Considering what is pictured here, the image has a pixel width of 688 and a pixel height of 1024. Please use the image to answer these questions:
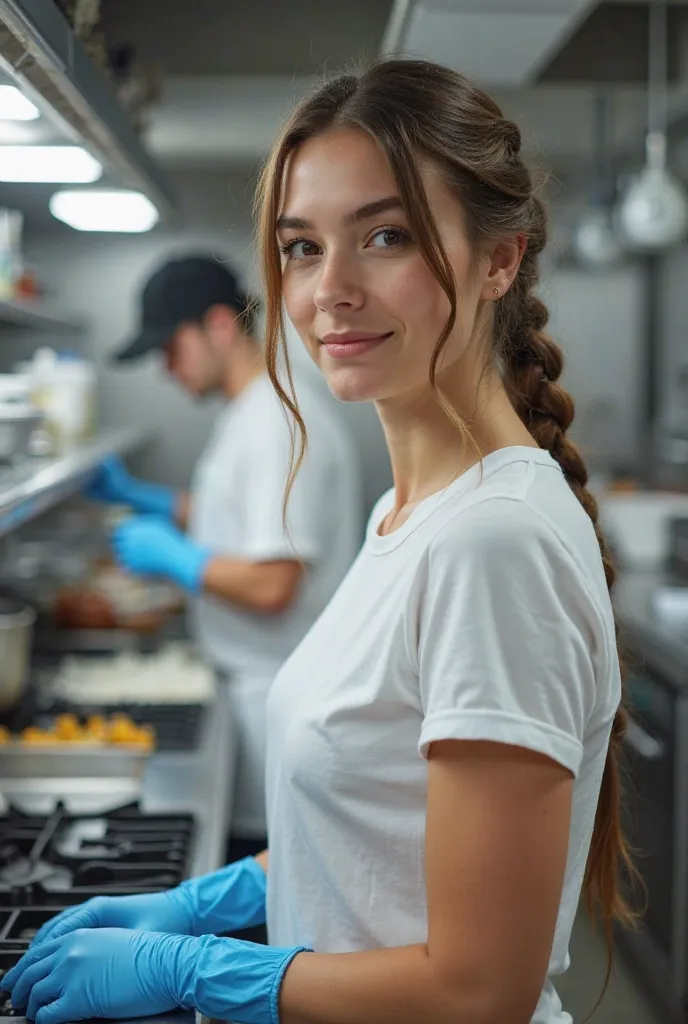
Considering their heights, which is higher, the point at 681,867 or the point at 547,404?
the point at 547,404

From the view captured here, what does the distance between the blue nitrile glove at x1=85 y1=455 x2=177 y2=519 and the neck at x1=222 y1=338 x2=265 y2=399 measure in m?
0.81

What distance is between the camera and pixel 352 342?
3.64 feet

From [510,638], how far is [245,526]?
2.03m

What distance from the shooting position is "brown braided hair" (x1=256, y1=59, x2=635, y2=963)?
3.49ft

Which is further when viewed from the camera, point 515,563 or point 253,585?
point 253,585

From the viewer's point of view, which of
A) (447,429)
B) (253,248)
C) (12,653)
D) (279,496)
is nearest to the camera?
(447,429)

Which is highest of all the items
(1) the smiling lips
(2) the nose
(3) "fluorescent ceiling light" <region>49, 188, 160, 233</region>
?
(3) "fluorescent ceiling light" <region>49, 188, 160, 233</region>

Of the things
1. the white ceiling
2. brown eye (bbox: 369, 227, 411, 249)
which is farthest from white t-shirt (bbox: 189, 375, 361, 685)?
brown eye (bbox: 369, 227, 411, 249)

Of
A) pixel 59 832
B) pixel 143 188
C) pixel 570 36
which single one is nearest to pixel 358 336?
pixel 59 832

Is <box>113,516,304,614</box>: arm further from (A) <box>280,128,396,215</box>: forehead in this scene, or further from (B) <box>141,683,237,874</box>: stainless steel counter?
(A) <box>280,128,396,215</box>: forehead

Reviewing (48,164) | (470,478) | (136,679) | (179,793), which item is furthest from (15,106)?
(136,679)

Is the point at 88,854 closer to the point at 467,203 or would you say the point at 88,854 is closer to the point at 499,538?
the point at 499,538

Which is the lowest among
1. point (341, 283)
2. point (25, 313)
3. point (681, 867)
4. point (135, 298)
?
point (681, 867)

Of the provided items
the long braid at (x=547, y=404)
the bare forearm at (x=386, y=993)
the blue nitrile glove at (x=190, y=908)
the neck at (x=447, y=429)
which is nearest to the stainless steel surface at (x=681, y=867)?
the long braid at (x=547, y=404)
